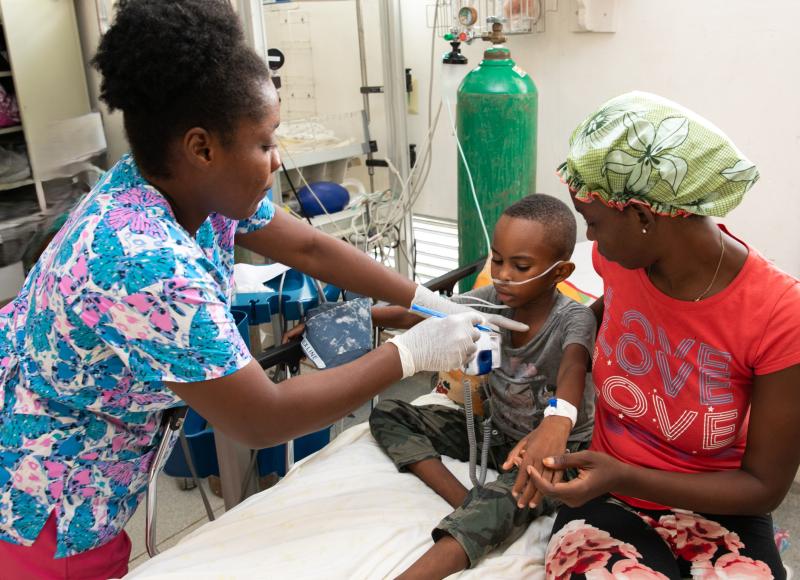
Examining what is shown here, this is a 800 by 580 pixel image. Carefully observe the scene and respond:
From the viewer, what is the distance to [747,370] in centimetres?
119

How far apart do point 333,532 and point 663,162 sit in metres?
0.98

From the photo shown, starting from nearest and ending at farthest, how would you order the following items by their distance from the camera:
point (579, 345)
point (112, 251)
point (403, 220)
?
1. point (112, 251)
2. point (579, 345)
3. point (403, 220)

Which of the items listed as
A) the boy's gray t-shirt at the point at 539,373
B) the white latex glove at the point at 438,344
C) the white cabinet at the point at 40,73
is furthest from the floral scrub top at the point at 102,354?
the white cabinet at the point at 40,73

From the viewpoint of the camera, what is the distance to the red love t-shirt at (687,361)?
1158mm

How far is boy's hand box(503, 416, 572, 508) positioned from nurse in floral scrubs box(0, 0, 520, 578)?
0.28 meters

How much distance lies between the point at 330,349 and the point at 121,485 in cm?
57

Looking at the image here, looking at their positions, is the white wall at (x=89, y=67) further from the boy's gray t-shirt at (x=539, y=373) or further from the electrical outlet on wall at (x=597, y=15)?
the boy's gray t-shirt at (x=539, y=373)

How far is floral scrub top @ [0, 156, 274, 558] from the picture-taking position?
0.99 m

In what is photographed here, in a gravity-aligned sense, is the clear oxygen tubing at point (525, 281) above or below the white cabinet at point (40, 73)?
below

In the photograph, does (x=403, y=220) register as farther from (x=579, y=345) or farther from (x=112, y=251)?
(x=112, y=251)

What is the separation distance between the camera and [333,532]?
1.46 meters

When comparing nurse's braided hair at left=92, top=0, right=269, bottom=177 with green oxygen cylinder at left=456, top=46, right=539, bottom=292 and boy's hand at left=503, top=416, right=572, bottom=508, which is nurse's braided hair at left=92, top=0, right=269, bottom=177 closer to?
boy's hand at left=503, top=416, right=572, bottom=508

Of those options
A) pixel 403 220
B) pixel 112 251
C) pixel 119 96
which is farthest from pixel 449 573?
pixel 403 220

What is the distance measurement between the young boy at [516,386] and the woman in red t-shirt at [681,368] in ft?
0.54
